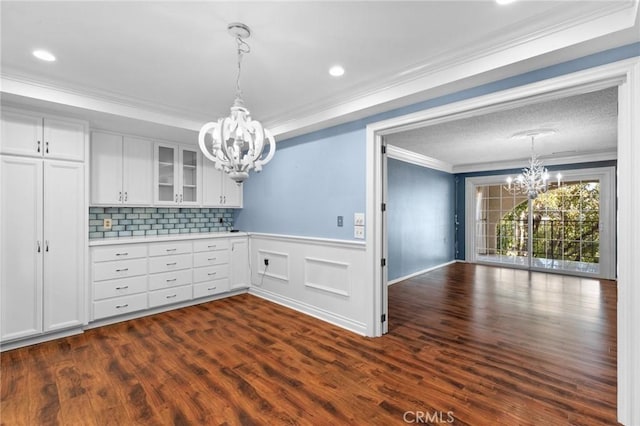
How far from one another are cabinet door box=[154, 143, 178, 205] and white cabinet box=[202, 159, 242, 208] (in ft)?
1.45

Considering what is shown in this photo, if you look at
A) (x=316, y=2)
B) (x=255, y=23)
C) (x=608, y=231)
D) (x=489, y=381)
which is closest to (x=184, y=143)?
(x=255, y=23)

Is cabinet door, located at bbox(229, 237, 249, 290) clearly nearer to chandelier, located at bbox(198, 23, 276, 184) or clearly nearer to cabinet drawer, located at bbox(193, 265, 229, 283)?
cabinet drawer, located at bbox(193, 265, 229, 283)

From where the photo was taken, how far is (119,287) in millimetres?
3605

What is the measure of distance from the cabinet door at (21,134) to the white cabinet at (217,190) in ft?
6.49

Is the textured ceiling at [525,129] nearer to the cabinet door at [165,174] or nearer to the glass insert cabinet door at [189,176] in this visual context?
the glass insert cabinet door at [189,176]

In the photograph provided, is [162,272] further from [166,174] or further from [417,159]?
[417,159]

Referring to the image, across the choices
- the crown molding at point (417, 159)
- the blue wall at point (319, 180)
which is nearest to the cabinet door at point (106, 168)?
the blue wall at point (319, 180)

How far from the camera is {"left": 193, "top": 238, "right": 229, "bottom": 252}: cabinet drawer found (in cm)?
428

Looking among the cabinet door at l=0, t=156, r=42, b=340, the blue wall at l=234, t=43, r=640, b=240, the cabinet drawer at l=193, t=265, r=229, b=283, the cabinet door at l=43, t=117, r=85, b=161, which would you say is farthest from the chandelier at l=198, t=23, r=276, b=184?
the cabinet drawer at l=193, t=265, r=229, b=283

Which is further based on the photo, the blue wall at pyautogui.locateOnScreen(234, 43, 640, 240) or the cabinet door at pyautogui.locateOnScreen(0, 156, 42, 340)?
the blue wall at pyautogui.locateOnScreen(234, 43, 640, 240)

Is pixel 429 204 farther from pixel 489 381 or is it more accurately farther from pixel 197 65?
pixel 197 65

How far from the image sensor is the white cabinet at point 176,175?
4.26 m

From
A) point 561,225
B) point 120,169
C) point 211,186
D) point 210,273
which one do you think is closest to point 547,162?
point 561,225

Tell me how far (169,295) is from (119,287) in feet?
1.98
